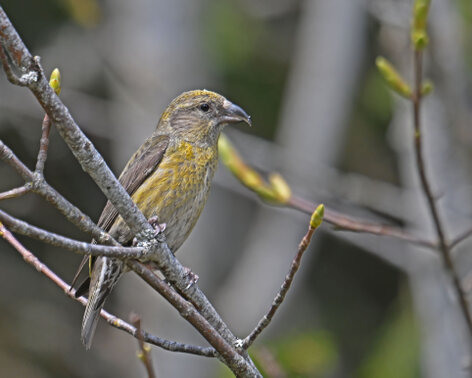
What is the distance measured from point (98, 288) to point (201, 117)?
1.25 meters

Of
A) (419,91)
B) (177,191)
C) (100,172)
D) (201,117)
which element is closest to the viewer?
(100,172)

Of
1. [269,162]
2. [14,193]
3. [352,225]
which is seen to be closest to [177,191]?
[352,225]

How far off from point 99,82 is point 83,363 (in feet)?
11.0

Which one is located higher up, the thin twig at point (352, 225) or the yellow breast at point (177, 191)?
the thin twig at point (352, 225)

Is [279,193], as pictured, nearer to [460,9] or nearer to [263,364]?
[263,364]

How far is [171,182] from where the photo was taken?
4.26 metres

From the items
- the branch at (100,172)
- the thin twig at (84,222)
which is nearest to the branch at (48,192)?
the thin twig at (84,222)

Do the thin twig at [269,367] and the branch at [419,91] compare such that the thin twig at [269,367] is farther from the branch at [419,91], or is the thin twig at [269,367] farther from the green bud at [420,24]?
the green bud at [420,24]

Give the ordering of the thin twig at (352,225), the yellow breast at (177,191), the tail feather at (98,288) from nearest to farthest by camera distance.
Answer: the thin twig at (352,225)
the tail feather at (98,288)
the yellow breast at (177,191)

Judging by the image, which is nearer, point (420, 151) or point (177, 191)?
point (420, 151)

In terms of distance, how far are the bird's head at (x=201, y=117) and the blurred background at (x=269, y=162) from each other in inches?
Result: 85.4

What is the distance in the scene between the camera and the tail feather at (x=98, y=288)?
3.91m

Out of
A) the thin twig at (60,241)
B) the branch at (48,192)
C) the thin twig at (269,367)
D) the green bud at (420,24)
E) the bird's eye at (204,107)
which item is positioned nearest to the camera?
the thin twig at (60,241)

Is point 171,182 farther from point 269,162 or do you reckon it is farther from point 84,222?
point 269,162
